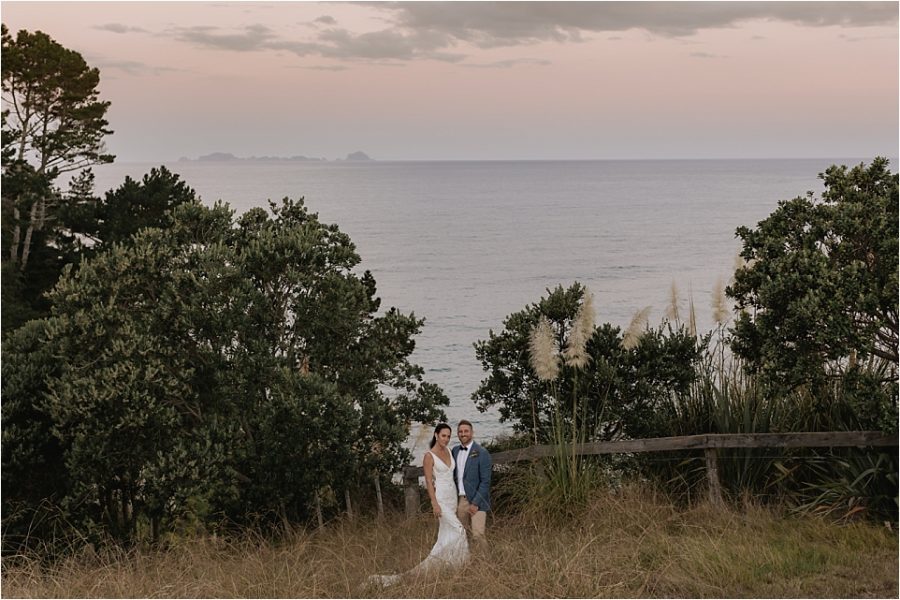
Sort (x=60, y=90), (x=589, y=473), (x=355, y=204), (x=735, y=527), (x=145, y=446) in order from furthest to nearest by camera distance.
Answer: (x=355, y=204) < (x=60, y=90) < (x=145, y=446) < (x=589, y=473) < (x=735, y=527)

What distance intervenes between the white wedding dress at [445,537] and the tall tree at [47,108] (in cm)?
2396

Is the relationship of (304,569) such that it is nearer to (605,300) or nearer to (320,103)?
(605,300)

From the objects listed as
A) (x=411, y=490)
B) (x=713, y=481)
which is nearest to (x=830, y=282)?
(x=713, y=481)

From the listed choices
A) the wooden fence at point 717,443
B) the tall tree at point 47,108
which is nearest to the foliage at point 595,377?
the wooden fence at point 717,443

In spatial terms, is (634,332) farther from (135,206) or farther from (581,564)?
(135,206)

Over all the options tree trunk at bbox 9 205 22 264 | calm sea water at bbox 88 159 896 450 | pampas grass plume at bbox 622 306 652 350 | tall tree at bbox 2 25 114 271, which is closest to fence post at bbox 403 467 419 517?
pampas grass plume at bbox 622 306 652 350

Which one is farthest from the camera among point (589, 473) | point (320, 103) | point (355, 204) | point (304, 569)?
point (355, 204)

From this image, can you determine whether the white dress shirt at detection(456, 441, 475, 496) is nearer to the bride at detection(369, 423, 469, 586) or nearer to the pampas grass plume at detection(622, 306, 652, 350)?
the bride at detection(369, 423, 469, 586)

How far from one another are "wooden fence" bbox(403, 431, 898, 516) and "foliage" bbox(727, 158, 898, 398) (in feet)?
1.81

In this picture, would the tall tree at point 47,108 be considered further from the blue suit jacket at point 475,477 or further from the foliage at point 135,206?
the blue suit jacket at point 475,477

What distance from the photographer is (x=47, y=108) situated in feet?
113

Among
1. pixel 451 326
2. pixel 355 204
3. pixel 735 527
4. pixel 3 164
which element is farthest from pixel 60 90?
pixel 355 204

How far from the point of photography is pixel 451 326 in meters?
53.3

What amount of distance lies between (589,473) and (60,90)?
2971 centimetres
